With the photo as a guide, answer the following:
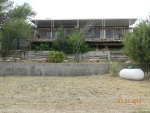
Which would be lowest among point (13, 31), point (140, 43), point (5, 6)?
point (140, 43)

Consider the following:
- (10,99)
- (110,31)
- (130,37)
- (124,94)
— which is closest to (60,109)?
(10,99)

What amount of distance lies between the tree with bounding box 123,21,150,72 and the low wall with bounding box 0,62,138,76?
128 cm

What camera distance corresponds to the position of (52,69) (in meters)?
14.0

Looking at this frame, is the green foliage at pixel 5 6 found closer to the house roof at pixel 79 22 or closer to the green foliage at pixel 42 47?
the house roof at pixel 79 22

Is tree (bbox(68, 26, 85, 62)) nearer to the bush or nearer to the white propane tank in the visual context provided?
the bush

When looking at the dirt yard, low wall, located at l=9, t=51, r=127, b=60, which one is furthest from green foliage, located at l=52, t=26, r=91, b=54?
the dirt yard

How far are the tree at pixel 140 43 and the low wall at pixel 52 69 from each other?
1283 mm

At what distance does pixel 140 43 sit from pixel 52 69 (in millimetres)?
5250

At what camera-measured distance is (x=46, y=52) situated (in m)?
17.2

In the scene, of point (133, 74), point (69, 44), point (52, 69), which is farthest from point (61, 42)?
point (133, 74)

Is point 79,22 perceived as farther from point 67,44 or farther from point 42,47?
point 42,47

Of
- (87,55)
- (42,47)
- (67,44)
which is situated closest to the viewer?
(87,55)

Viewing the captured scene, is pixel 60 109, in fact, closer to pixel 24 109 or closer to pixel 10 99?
pixel 24 109

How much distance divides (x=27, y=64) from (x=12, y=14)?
17.7ft
